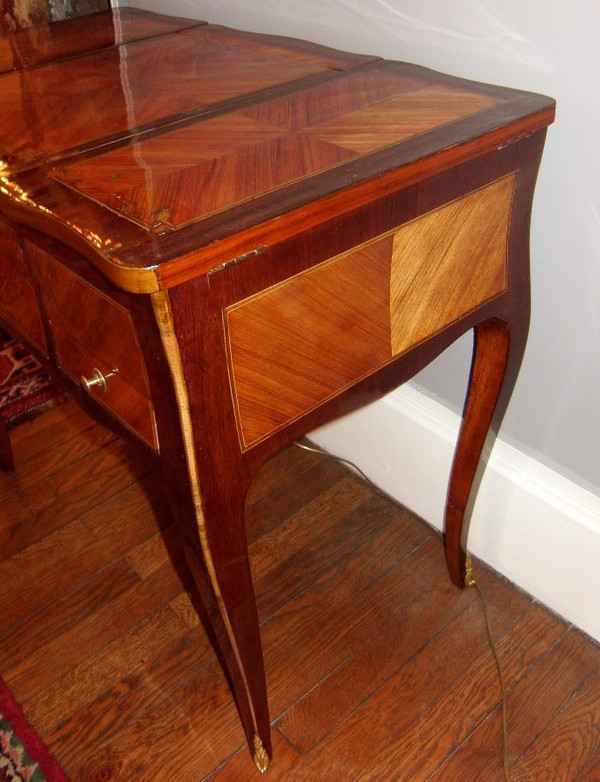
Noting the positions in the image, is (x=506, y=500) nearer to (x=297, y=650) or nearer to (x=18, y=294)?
(x=297, y=650)

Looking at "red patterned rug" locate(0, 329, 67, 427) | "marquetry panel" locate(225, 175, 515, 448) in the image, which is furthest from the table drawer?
"red patterned rug" locate(0, 329, 67, 427)

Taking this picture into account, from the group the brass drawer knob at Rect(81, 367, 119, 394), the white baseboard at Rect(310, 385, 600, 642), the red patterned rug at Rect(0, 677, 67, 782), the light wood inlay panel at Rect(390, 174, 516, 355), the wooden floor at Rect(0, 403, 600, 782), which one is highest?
the light wood inlay panel at Rect(390, 174, 516, 355)

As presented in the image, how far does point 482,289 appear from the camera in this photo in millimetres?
904

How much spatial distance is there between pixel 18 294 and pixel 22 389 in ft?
3.20

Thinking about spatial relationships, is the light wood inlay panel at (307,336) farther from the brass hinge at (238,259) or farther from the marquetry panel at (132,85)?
the marquetry panel at (132,85)

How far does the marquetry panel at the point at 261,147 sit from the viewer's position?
0.68m

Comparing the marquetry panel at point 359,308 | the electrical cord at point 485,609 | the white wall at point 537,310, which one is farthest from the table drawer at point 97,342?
the electrical cord at point 485,609

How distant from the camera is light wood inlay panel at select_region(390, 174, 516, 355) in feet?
2.59

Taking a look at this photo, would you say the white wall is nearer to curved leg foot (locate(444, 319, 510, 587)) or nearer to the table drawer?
curved leg foot (locate(444, 319, 510, 587))

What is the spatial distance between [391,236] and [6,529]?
1.07 metres

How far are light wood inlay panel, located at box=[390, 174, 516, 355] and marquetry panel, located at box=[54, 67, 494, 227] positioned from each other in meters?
0.09

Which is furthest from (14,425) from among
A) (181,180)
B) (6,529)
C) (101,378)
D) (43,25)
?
(181,180)

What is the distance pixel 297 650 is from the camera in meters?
1.23

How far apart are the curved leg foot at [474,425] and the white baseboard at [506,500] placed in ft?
0.25
